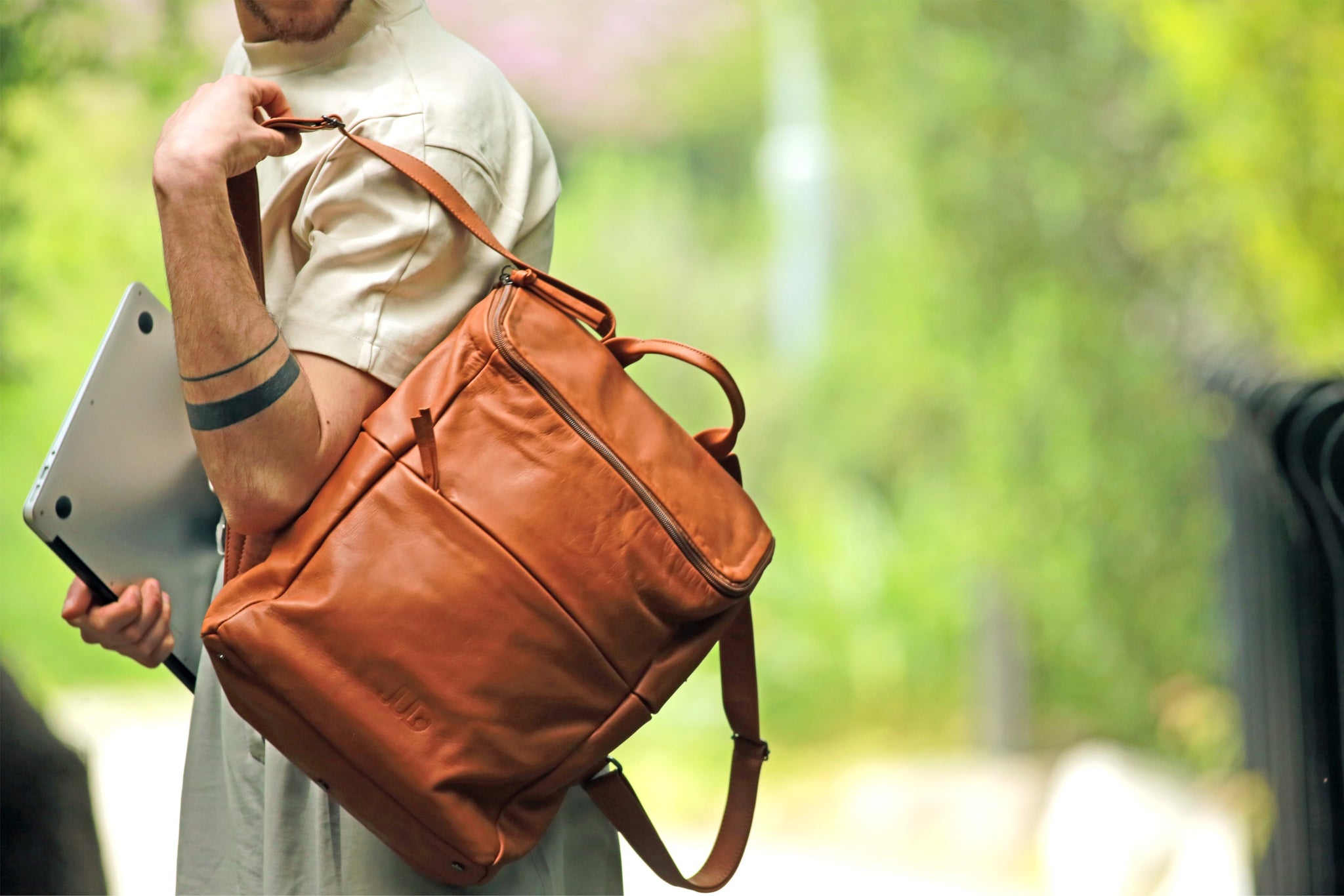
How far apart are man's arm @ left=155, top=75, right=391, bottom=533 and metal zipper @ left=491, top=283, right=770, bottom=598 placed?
134 mm

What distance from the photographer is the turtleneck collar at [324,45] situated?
89 cm

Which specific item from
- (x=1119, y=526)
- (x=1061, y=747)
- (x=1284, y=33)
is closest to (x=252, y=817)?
(x=1284, y=33)

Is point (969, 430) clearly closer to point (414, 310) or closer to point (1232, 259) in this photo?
point (1232, 259)

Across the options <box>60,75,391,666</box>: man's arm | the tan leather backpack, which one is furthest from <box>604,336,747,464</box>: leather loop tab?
<box>60,75,391,666</box>: man's arm

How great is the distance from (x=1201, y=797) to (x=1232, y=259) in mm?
1498

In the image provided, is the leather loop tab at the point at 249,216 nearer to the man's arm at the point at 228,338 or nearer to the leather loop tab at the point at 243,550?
the man's arm at the point at 228,338

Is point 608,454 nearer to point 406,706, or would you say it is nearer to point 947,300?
point 406,706

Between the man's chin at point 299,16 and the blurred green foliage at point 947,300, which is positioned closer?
the man's chin at point 299,16

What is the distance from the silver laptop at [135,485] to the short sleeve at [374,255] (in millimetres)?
239

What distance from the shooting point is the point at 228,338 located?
0.77 metres

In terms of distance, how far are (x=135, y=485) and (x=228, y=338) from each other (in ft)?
1.03

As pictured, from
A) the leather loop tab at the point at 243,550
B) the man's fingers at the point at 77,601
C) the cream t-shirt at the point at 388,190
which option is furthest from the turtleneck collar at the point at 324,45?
the man's fingers at the point at 77,601

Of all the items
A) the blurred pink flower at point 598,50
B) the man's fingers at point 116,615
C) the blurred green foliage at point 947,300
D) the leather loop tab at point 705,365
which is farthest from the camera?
the blurred pink flower at point 598,50

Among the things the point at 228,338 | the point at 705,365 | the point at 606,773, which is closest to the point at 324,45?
the point at 228,338
